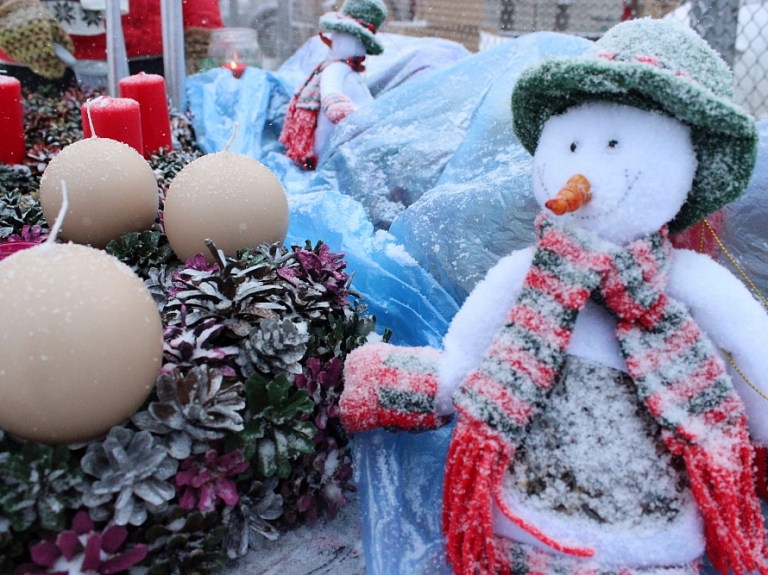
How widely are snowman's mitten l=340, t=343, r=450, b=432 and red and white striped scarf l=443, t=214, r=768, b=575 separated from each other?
8 cm

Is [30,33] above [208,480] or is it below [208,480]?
above

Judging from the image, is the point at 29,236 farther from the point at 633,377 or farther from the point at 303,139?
the point at 303,139

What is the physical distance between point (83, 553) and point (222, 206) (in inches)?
21.7

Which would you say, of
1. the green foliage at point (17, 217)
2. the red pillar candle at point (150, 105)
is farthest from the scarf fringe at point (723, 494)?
the red pillar candle at point (150, 105)

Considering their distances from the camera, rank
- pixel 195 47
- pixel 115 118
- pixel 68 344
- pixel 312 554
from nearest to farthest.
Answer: pixel 68 344 < pixel 312 554 < pixel 115 118 < pixel 195 47

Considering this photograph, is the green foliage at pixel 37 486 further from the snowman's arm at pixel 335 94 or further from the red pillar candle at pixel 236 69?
the red pillar candle at pixel 236 69

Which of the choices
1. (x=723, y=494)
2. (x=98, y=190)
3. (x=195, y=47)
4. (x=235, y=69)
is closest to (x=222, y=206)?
(x=98, y=190)

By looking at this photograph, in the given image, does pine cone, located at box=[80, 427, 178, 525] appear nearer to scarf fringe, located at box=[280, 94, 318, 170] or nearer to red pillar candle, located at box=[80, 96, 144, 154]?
red pillar candle, located at box=[80, 96, 144, 154]

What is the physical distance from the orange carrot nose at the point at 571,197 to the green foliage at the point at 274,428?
0.40 meters

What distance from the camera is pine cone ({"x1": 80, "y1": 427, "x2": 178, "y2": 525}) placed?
0.75m

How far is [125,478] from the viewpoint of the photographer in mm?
754

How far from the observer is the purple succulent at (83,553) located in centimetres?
→ 71

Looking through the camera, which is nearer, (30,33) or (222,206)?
(222,206)

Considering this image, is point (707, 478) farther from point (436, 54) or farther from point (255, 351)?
point (436, 54)
